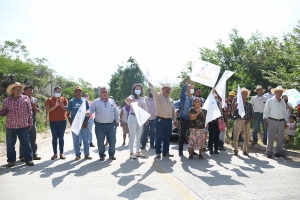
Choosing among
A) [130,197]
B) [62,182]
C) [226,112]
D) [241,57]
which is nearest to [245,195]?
[130,197]

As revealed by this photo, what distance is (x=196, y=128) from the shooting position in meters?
7.96

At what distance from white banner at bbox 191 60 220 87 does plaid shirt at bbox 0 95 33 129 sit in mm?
4409

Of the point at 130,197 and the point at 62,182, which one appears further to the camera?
the point at 62,182

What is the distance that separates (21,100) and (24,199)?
10.8 feet

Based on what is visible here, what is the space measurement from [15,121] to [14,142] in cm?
53

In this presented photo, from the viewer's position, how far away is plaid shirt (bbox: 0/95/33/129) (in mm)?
6949

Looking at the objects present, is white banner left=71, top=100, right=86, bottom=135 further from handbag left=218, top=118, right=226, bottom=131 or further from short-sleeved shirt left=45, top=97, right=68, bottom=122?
handbag left=218, top=118, right=226, bottom=131

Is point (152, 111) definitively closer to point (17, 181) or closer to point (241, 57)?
point (17, 181)

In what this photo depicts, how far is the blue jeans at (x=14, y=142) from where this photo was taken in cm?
695

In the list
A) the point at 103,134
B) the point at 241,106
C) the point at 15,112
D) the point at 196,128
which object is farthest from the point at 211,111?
the point at 15,112

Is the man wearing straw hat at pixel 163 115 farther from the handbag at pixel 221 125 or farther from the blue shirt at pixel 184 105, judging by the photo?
the handbag at pixel 221 125

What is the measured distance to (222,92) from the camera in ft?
27.7

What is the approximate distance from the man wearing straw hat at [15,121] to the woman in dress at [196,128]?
4.12m

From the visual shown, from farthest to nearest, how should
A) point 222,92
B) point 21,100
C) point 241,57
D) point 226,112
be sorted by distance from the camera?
point 241,57
point 226,112
point 222,92
point 21,100
